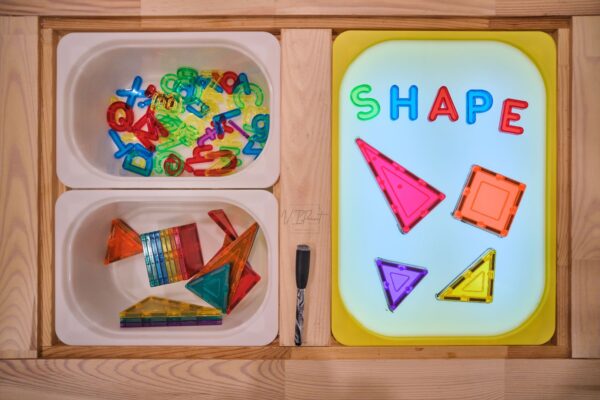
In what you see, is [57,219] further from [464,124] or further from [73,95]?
[464,124]

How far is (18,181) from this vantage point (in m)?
0.88

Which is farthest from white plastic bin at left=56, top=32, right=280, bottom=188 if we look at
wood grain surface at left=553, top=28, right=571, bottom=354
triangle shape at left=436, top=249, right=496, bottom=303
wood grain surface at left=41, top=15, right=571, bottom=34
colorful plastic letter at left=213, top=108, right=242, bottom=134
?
wood grain surface at left=553, top=28, right=571, bottom=354

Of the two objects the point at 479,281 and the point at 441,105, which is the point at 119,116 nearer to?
the point at 441,105

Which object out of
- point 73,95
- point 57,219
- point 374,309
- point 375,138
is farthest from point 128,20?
point 374,309

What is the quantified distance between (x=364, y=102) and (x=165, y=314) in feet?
2.34

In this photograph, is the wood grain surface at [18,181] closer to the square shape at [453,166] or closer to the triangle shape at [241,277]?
the triangle shape at [241,277]

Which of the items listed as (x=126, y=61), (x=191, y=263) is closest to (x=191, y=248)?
(x=191, y=263)

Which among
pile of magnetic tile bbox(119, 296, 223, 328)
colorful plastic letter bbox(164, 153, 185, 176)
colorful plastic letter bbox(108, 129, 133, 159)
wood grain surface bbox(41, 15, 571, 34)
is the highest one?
wood grain surface bbox(41, 15, 571, 34)

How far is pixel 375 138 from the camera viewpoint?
→ 883 mm

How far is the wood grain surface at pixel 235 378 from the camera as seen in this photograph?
0.86m

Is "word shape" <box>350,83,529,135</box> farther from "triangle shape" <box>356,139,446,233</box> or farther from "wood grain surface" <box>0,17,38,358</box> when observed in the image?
"wood grain surface" <box>0,17,38,358</box>

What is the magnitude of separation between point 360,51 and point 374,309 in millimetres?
578

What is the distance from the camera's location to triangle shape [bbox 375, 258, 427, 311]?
0.88 m

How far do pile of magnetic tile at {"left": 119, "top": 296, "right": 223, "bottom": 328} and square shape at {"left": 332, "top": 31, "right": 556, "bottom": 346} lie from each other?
37 cm
